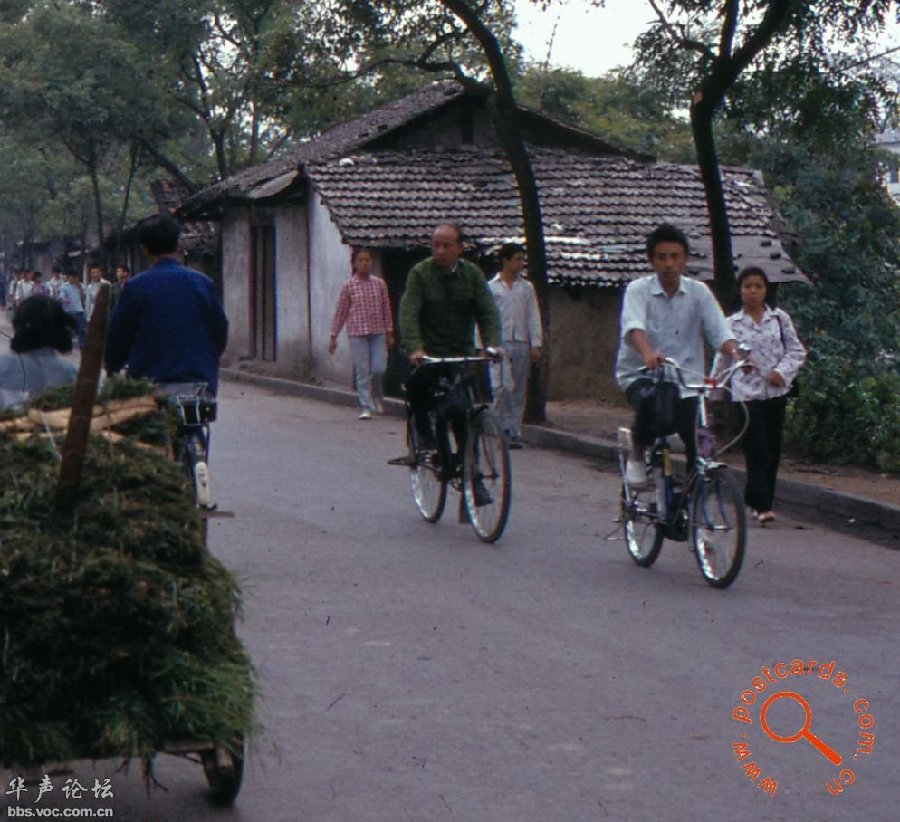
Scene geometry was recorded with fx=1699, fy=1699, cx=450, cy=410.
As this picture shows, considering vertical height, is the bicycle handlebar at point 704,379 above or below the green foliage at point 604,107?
below

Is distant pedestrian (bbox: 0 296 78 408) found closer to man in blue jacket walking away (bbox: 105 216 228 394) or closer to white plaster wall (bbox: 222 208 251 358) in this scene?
man in blue jacket walking away (bbox: 105 216 228 394)

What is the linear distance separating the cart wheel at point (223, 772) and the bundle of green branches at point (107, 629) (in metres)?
0.15

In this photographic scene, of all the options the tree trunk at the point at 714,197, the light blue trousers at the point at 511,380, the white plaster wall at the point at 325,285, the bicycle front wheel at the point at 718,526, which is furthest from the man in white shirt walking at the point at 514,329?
the white plaster wall at the point at 325,285

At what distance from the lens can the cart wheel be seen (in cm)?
457

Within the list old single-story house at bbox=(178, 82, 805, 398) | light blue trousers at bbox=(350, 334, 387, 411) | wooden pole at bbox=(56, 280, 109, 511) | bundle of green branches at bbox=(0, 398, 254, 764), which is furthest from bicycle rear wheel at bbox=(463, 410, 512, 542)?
old single-story house at bbox=(178, 82, 805, 398)

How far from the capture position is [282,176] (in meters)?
27.6

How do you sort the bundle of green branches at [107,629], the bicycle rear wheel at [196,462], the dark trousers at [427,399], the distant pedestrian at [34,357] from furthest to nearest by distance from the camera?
1. the dark trousers at [427,399]
2. the bicycle rear wheel at [196,462]
3. the distant pedestrian at [34,357]
4. the bundle of green branches at [107,629]

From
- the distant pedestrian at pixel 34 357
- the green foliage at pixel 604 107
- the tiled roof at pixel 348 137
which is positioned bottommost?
the distant pedestrian at pixel 34 357

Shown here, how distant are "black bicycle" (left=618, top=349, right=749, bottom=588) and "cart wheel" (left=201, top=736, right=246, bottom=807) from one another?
13.2 ft

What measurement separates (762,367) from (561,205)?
14884 mm

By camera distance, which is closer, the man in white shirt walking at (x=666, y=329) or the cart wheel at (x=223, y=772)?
the cart wheel at (x=223, y=772)

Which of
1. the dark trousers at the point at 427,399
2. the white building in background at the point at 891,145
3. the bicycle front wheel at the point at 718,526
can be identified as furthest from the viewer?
the white building in background at the point at 891,145

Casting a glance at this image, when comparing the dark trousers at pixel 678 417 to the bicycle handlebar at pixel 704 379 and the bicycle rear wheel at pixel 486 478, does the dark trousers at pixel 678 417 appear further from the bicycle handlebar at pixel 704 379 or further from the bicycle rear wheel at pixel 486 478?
the bicycle rear wheel at pixel 486 478

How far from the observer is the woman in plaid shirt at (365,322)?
1906 cm
